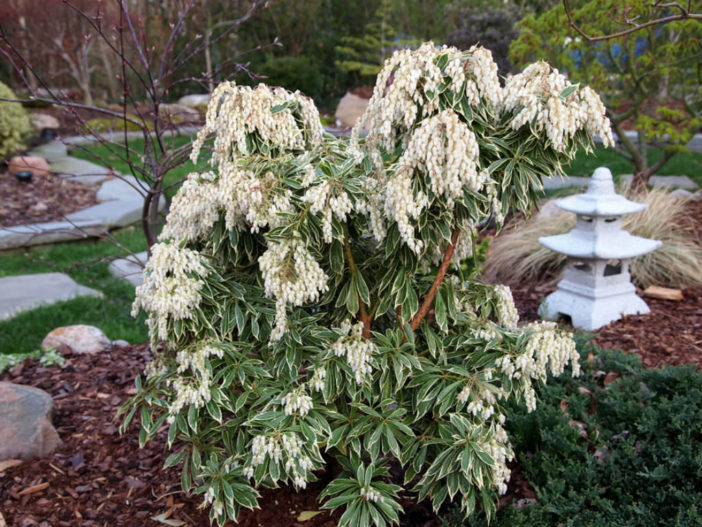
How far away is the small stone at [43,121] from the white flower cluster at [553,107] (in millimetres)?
11980

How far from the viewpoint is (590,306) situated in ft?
13.3

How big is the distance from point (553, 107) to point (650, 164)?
7747 mm

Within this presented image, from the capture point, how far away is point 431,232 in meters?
2.04

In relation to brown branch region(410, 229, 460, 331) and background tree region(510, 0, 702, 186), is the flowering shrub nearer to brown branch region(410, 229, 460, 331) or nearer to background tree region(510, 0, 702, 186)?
brown branch region(410, 229, 460, 331)

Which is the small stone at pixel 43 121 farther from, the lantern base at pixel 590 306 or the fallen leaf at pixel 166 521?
the fallen leaf at pixel 166 521

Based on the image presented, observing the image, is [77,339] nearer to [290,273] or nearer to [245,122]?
[245,122]

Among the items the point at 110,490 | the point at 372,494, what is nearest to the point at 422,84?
the point at 372,494

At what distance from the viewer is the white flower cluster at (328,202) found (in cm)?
188

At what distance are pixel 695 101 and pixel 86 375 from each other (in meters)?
6.40

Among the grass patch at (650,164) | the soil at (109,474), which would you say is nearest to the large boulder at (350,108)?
the grass patch at (650,164)

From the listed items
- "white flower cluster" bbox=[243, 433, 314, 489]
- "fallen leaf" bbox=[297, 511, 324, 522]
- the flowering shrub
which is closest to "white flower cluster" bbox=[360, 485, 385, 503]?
the flowering shrub

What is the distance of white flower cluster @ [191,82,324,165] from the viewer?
2.23 m

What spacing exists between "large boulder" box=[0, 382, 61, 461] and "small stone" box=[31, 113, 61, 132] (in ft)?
34.6

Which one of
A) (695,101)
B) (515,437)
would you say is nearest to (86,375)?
(515,437)
